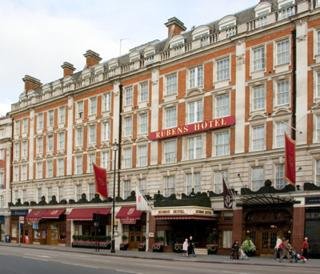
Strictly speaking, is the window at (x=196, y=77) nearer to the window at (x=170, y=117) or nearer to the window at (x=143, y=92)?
the window at (x=170, y=117)

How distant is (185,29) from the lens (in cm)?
6266

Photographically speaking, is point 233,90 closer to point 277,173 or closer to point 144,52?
point 277,173

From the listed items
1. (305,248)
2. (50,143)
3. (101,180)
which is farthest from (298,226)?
(50,143)

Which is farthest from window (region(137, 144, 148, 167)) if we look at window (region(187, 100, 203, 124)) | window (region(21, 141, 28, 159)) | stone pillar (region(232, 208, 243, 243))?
window (region(21, 141, 28, 159))

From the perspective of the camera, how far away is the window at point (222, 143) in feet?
166

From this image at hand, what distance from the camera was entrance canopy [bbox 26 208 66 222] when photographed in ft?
222

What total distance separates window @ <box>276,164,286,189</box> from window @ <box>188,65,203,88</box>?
11.1 meters

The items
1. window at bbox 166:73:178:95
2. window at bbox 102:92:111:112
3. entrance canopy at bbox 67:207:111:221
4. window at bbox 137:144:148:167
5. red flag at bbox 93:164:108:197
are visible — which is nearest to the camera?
window at bbox 166:73:178:95

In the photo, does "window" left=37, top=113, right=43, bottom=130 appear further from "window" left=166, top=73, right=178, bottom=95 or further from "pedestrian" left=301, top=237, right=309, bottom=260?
"pedestrian" left=301, top=237, right=309, bottom=260

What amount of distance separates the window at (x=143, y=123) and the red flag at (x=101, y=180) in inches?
208

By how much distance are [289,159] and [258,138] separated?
6.30 m

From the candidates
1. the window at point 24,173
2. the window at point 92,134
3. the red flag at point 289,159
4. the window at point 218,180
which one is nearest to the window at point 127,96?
the window at point 92,134

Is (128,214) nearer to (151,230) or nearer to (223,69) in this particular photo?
(151,230)

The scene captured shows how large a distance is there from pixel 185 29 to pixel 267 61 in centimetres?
1672
